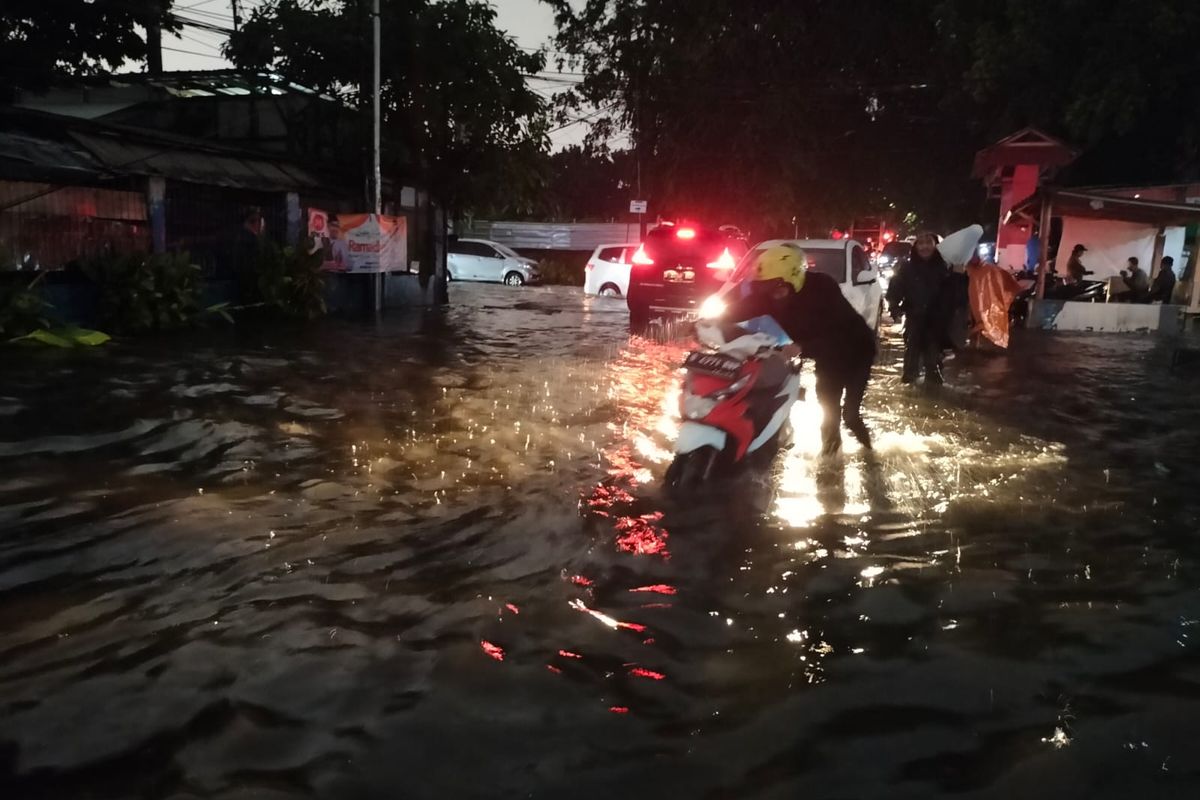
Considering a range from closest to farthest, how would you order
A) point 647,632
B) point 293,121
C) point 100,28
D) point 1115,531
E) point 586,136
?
1. point 647,632
2. point 1115,531
3. point 100,28
4. point 293,121
5. point 586,136

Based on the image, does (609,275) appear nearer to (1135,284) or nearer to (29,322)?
(1135,284)

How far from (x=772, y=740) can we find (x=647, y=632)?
0.92 meters

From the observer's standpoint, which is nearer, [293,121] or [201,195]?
[201,195]

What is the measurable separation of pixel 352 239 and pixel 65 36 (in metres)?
5.84

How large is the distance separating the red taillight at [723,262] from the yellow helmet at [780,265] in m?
11.6

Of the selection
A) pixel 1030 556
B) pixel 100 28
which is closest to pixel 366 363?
pixel 100 28

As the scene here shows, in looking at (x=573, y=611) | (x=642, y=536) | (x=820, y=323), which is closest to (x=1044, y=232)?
(x=820, y=323)

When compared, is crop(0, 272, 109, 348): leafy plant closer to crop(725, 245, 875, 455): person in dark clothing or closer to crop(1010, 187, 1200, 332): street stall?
crop(725, 245, 875, 455): person in dark clothing

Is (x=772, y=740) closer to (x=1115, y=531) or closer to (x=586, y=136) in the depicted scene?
(x=1115, y=531)

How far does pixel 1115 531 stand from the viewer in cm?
556

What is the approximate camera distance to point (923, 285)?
1107 centimetres

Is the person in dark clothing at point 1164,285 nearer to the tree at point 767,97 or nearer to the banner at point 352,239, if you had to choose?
the tree at point 767,97

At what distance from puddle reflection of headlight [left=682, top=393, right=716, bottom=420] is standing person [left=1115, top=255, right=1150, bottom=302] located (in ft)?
57.2

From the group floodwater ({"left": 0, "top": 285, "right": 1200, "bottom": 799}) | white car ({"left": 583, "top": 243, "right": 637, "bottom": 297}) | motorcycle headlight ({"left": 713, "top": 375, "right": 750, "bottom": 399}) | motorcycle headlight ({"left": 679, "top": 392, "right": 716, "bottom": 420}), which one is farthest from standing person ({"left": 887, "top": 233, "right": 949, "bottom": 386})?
white car ({"left": 583, "top": 243, "right": 637, "bottom": 297})
